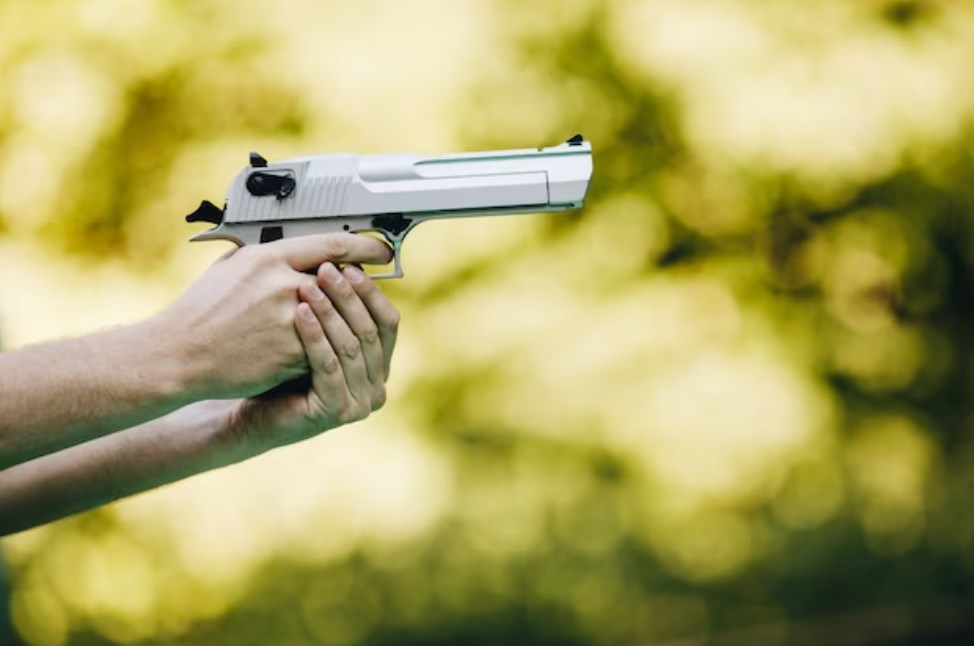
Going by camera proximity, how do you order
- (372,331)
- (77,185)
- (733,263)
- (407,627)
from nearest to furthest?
(372,331)
(77,185)
(407,627)
(733,263)

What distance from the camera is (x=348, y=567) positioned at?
297cm

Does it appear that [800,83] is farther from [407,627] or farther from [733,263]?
[407,627]

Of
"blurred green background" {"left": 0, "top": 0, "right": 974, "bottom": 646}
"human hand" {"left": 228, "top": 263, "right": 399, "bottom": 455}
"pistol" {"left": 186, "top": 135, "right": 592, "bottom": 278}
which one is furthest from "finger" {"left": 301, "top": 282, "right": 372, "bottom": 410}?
"blurred green background" {"left": 0, "top": 0, "right": 974, "bottom": 646}

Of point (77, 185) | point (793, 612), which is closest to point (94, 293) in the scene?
point (77, 185)

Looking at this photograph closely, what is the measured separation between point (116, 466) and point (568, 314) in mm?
1953

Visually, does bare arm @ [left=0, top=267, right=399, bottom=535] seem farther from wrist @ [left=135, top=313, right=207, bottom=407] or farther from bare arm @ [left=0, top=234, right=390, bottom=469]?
wrist @ [left=135, top=313, right=207, bottom=407]

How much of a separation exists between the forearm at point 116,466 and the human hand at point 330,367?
0.14 feet

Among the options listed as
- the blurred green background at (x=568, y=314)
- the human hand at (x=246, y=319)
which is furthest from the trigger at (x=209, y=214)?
the blurred green background at (x=568, y=314)

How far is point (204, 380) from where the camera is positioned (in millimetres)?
1130

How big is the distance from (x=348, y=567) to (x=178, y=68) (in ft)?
5.78

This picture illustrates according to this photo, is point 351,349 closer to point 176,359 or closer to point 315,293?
point 315,293

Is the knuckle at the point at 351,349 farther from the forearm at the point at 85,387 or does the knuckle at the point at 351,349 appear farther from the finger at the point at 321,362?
the forearm at the point at 85,387

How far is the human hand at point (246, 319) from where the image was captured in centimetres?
113

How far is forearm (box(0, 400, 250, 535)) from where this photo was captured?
4.33ft
